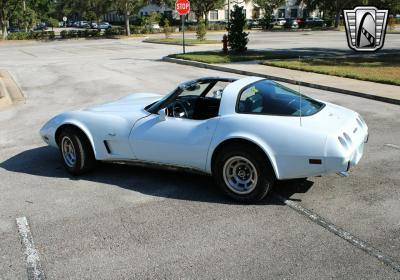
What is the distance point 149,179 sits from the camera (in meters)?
6.30

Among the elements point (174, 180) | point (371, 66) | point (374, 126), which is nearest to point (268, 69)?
point (371, 66)

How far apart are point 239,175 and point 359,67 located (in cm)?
1399

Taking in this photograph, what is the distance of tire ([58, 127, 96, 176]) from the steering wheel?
1.34 metres

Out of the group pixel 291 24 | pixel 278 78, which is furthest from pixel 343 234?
pixel 291 24

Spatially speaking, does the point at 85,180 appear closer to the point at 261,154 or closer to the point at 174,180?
the point at 174,180

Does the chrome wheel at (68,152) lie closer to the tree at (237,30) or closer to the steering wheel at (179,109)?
the steering wheel at (179,109)

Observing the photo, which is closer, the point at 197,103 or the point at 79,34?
the point at 197,103

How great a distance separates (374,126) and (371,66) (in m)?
9.93

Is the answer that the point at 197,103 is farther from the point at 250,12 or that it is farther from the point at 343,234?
the point at 250,12

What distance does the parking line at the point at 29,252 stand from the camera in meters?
4.03

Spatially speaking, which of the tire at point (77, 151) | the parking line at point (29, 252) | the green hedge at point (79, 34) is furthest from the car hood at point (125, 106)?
the green hedge at point (79, 34)

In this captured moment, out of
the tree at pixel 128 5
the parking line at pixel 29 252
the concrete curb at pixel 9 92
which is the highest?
the tree at pixel 128 5

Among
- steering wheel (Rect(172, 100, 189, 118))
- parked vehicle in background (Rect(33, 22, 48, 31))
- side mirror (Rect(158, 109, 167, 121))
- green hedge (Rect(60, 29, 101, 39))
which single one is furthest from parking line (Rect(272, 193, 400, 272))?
parked vehicle in background (Rect(33, 22, 48, 31))

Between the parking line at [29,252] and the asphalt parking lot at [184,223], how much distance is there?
2.2 inches
